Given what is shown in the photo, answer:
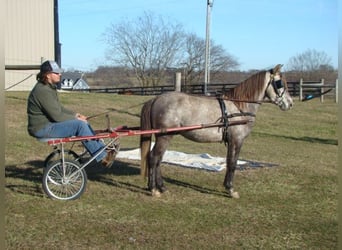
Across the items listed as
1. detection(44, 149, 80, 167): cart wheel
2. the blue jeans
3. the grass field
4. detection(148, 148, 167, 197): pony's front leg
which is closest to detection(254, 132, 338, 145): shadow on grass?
the grass field

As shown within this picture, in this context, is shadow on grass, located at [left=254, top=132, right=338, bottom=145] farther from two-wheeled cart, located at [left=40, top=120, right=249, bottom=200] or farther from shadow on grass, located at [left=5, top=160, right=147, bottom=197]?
two-wheeled cart, located at [left=40, top=120, right=249, bottom=200]

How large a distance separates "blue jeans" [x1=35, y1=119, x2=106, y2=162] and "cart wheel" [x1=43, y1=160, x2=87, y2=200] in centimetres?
33

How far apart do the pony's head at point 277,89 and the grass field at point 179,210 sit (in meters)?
1.39

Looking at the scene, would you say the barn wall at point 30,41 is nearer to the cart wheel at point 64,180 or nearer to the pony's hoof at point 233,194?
the cart wheel at point 64,180

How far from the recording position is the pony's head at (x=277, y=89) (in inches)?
269

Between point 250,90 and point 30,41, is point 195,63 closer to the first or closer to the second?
point 30,41

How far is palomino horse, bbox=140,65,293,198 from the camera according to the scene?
660 centimetres

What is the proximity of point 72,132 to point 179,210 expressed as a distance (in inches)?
70.5

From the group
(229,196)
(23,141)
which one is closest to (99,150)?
(229,196)

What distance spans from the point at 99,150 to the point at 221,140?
1789mm

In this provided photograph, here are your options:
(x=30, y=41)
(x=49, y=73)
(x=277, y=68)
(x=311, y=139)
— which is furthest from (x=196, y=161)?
(x=30, y=41)

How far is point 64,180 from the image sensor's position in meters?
6.08

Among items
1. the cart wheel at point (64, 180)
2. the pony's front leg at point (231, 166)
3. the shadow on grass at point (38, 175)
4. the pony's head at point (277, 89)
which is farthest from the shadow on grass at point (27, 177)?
the pony's head at point (277, 89)

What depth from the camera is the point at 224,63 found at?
4897 cm
